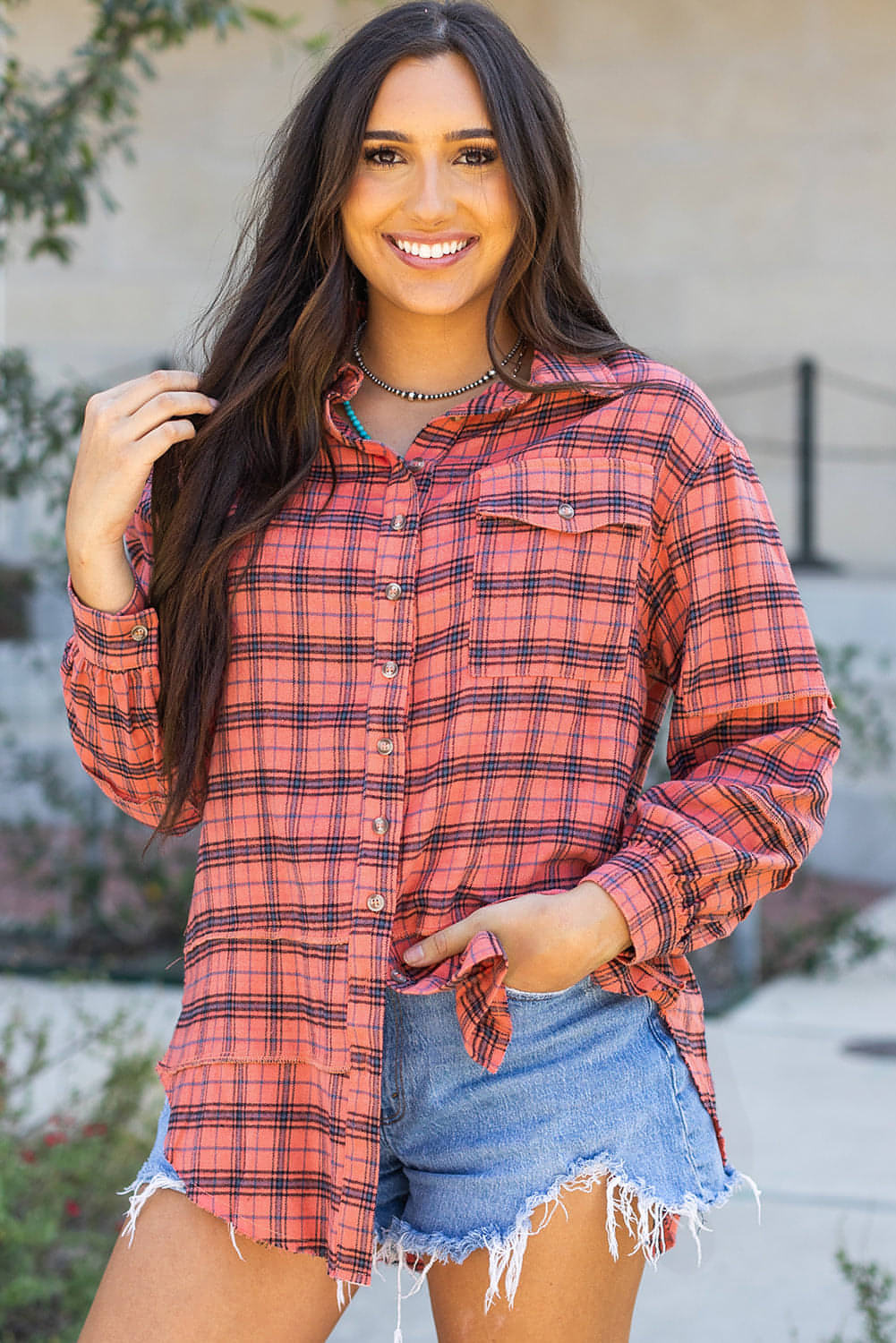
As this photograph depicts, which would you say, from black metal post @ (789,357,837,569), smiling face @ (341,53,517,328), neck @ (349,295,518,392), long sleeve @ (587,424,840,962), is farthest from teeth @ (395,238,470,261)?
black metal post @ (789,357,837,569)

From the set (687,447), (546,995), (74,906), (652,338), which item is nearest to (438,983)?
(546,995)

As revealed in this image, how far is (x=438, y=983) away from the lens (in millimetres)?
1853

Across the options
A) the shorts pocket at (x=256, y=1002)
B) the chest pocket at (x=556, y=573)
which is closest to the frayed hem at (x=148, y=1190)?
the shorts pocket at (x=256, y=1002)

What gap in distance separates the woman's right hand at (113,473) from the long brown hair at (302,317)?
0.28 ft

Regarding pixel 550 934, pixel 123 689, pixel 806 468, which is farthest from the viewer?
pixel 806 468

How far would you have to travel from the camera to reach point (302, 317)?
213 centimetres

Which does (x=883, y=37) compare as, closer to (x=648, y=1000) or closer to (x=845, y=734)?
(x=845, y=734)

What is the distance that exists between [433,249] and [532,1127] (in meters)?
1.04

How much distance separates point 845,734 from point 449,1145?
4.62 meters

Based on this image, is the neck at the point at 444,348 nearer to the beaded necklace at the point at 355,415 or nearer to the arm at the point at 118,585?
the beaded necklace at the point at 355,415

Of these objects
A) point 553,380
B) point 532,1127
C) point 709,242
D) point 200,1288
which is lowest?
point 709,242

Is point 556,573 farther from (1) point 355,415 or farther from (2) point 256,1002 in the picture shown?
(2) point 256,1002

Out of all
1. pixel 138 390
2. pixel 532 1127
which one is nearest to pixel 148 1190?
pixel 532 1127

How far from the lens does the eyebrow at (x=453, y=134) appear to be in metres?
2.02
